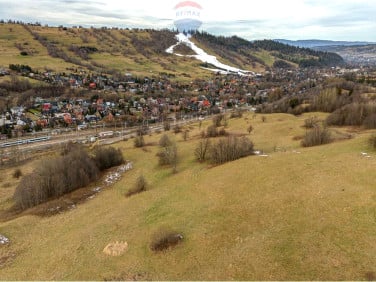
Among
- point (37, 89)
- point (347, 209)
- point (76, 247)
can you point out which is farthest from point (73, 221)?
point (37, 89)

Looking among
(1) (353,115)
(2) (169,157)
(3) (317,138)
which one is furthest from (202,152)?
(1) (353,115)

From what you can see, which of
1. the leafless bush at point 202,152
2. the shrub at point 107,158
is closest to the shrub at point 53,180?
the shrub at point 107,158

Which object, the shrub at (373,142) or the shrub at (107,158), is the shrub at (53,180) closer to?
the shrub at (107,158)

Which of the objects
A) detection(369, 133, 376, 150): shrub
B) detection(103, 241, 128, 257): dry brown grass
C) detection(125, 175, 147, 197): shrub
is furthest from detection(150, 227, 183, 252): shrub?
detection(369, 133, 376, 150): shrub

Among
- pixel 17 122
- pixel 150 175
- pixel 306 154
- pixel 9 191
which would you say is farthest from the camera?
pixel 17 122

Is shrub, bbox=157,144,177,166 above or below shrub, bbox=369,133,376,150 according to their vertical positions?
below

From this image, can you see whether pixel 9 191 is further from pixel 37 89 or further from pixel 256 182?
pixel 37 89

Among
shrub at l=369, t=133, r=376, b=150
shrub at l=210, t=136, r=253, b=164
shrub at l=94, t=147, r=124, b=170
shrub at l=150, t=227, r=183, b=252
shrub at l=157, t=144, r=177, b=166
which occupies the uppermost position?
shrub at l=369, t=133, r=376, b=150

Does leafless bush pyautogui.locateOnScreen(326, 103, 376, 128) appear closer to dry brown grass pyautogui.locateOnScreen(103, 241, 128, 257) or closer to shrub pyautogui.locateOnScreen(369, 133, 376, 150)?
shrub pyautogui.locateOnScreen(369, 133, 376, 150)
